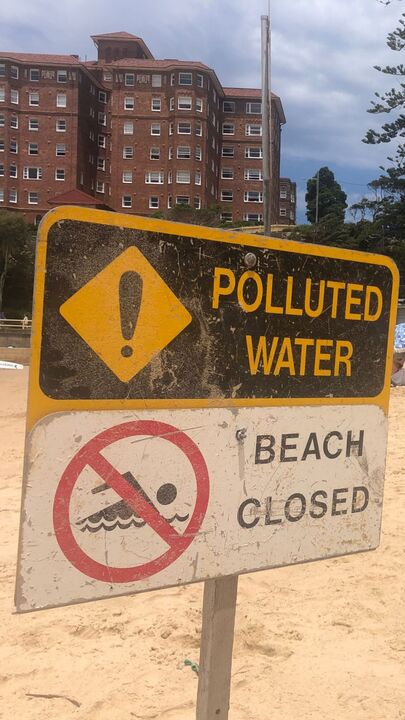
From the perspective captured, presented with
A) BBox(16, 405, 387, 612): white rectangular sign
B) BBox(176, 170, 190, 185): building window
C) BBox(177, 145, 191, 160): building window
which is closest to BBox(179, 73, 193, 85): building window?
BBox(177, 145, 191, 160): building window

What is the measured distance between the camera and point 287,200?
88.1 metres

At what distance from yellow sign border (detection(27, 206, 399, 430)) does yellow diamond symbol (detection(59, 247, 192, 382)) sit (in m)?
0.06

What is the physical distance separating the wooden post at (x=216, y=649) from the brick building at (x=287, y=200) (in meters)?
81.8

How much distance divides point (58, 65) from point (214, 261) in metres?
64.9

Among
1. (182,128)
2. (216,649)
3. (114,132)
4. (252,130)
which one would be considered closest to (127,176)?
(114,132)

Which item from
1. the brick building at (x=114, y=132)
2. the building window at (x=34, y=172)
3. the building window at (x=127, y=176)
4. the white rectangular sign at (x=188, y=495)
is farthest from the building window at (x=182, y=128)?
the white rectangular sign at (x=188, y=495)

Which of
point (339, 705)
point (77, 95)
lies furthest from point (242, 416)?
point (77, 95)

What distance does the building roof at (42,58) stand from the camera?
58812 mm

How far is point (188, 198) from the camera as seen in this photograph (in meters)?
59.1

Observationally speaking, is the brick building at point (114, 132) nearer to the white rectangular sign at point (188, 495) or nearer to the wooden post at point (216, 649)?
the white rectangular sign at point (188, 495)

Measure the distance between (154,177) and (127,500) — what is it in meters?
61.9

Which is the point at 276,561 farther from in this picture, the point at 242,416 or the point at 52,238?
the point at 52,238

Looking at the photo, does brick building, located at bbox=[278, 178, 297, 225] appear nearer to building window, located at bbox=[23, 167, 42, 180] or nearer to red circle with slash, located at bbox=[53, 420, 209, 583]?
building window, located at bbox=[23, 167, 42, 180]

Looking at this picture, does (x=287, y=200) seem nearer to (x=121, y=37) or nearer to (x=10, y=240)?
(x=121, y=37)
